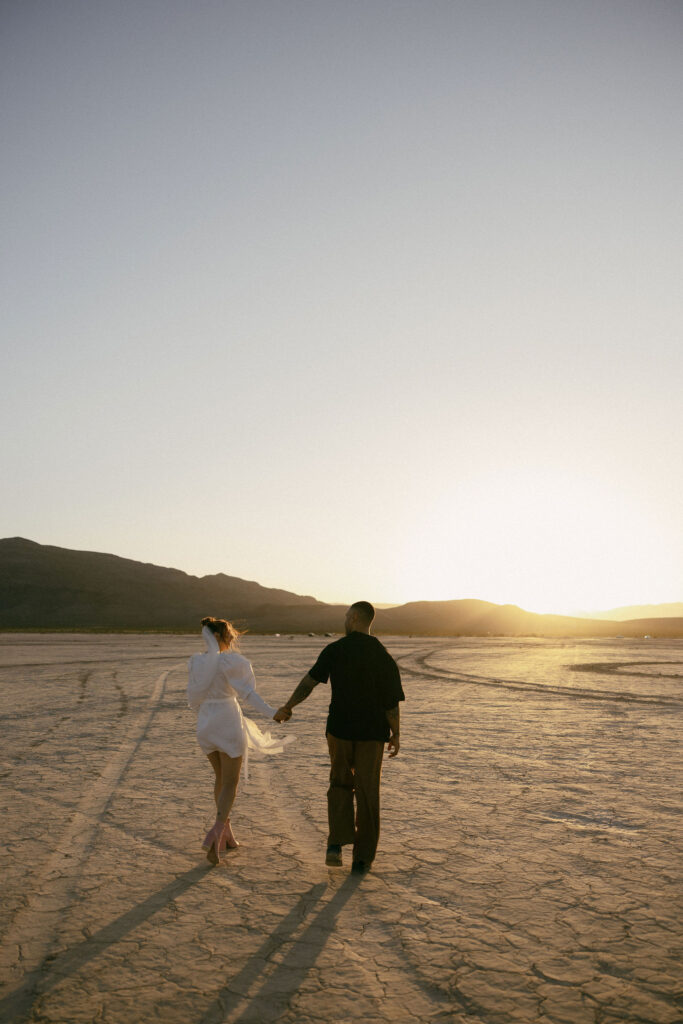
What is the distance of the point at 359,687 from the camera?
6.23 metres

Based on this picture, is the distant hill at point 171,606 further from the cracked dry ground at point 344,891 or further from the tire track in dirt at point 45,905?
the tire track in dirt at point 45,905

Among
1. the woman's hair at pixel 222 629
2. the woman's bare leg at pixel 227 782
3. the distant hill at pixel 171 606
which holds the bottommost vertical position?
the woman's bare leg at pixel 227 782

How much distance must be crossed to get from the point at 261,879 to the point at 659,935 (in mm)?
2558

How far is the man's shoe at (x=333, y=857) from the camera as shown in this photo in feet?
19.6

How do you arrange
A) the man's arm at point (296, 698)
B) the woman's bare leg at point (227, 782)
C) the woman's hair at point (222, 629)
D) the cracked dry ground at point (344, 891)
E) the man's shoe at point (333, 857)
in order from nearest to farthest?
the cracked dry ground at point (344, 891)
the man's shoe at point (333, 857)
the woman's bare leg at point (227, 782)
the man's arm at point (296, 698)
the woman's hair at point (222, 629)

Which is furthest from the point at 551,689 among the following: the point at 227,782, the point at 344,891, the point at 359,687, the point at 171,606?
the point at 171,606

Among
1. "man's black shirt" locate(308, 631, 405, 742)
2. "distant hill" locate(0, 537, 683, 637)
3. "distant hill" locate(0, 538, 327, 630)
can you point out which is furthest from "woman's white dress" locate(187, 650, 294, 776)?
"distant hill" locate(0, 538, 327, 630)

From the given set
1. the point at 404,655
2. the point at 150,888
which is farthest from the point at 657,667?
the point at 150,888

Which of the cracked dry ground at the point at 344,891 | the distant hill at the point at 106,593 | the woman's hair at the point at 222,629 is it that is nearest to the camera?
the cracked dry ground at the point at 344,891

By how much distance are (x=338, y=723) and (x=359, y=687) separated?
309mm

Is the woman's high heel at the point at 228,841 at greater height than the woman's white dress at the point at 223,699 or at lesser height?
lesser

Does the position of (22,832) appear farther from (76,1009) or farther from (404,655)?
(404,655)

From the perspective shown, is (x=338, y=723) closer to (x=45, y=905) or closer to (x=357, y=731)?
(x=357, y=731)

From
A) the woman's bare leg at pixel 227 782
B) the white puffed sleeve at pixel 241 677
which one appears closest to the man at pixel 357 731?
the white puffed sleeve at pixel 241 677
